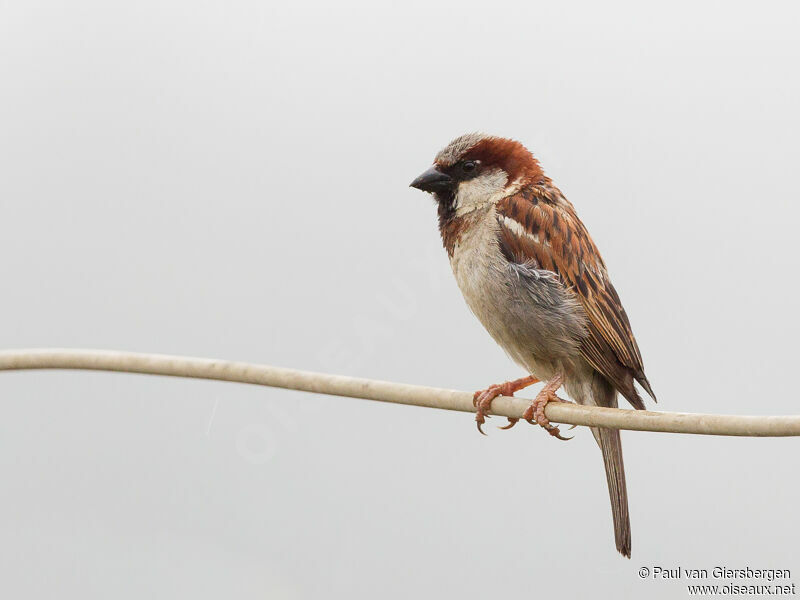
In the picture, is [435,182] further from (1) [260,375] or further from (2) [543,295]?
(1) [260,375]

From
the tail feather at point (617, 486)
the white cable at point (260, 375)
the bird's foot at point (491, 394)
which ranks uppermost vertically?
the white cable at point (260, 375)

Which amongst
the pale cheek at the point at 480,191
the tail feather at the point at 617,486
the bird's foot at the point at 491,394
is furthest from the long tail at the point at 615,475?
the pale cheek at the point at 480,191

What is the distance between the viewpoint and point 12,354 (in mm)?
2803

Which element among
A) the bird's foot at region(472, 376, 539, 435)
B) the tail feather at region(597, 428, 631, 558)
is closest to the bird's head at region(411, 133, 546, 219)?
the bird's foot at region(472, 376, 539, 435)

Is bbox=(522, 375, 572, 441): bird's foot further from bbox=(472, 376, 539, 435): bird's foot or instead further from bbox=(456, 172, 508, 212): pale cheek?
bbox=(456, 172, 508, 212): pale cheek

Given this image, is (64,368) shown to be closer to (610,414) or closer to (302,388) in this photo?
(302,388)

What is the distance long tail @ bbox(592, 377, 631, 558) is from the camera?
359 cm

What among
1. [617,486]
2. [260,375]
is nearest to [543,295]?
[617,486]

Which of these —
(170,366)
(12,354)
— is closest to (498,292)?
(170,366)

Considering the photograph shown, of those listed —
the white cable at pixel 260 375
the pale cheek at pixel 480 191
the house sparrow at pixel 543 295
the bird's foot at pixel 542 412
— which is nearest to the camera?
the white cable at pixel 260 375

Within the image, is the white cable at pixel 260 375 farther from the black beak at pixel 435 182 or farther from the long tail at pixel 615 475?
the black beak at pixel 435 182

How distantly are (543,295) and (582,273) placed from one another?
0.73 ft

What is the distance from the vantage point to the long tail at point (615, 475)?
3592mm

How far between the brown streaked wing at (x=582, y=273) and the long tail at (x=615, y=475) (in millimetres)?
119
